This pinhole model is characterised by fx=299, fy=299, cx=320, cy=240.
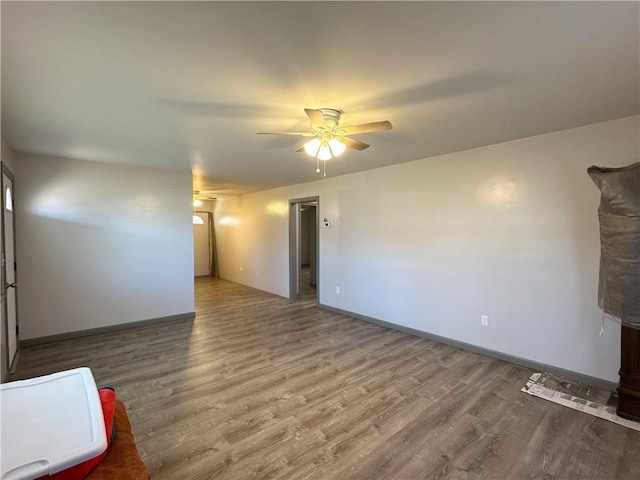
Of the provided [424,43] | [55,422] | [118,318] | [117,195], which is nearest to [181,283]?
[118,318]

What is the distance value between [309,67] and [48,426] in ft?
6.53

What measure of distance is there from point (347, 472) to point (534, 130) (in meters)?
3.34

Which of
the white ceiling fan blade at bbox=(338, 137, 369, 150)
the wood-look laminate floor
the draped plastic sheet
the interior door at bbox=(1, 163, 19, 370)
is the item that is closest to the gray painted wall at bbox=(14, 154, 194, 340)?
the interior door at bbox=(1, 163, 19, 370)

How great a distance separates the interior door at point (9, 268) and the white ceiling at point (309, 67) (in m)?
0.63

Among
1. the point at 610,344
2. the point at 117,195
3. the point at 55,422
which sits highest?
the point at 117,195

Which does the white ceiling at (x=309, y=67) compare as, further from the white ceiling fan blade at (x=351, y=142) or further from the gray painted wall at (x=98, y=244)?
the gray painted wall at (x=98, y=244)

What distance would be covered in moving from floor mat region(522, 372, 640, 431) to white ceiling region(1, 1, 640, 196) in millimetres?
2448

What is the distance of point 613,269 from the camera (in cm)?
236

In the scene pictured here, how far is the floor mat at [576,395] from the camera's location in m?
2.39

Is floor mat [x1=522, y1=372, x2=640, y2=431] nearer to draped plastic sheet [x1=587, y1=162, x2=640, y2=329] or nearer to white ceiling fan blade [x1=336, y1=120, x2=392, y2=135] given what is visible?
draped plastic sheet [x1=587, y1=162, x2=640, y2=329]

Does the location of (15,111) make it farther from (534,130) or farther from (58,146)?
(534,130)

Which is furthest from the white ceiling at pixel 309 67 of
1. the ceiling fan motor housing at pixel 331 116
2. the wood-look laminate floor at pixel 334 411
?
the wood-look laminate floor at pixel 334 411

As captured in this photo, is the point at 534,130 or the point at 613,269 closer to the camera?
the point at 613,269

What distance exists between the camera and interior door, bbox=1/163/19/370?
3041 millimetres
